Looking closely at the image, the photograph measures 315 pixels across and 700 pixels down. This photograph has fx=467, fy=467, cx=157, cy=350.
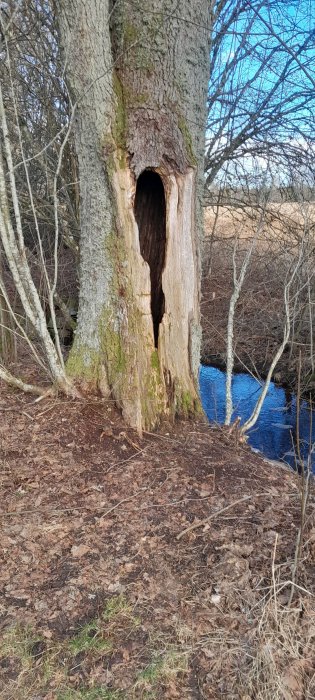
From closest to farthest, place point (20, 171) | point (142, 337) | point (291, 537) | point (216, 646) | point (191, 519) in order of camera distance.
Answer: point (216, 646), point (291, 537), point (191, 519), point (142, 337), point (20, 171)

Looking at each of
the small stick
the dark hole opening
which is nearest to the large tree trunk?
the dark hole opening

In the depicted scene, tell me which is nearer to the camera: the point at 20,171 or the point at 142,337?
the point at 142,337

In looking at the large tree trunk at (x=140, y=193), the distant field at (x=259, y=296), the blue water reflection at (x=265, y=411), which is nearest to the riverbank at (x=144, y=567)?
the large tree trunk at (x=140, y=193)

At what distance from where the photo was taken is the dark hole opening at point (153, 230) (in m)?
3.66

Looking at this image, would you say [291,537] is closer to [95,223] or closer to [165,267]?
[165,267]

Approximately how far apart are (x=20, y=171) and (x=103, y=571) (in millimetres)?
5756

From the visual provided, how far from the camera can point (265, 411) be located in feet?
23.7

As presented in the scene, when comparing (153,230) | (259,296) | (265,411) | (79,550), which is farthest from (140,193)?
(259,296)

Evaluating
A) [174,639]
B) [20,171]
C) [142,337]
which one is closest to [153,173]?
[142,337]

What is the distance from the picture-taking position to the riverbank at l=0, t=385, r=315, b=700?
6.00ft

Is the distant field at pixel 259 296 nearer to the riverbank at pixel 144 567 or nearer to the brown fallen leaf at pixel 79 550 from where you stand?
the riverbank at pixel 144 567

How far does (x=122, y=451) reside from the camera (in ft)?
10.9

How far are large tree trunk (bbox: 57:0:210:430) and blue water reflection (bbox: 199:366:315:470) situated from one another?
7.59ft

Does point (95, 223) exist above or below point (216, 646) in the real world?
above
